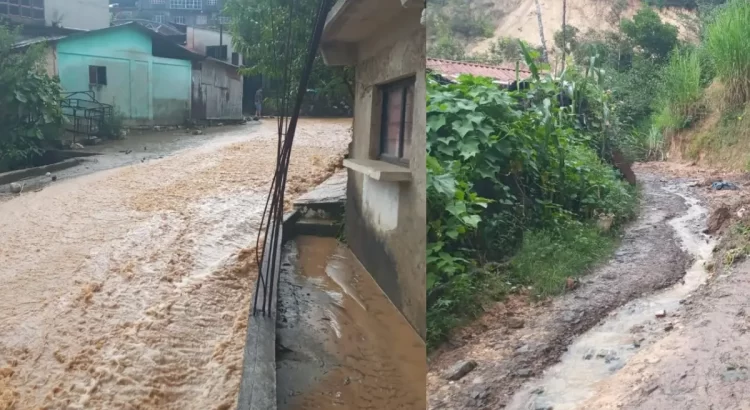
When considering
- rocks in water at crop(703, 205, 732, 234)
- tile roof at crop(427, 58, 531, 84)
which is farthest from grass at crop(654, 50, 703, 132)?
rocks in water at crop(703, 205, 732, 234)

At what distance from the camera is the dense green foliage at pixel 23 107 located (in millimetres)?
13352

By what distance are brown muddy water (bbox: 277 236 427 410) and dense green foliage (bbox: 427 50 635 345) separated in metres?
0.44

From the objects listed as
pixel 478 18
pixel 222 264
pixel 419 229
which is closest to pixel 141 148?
pixel 222 264

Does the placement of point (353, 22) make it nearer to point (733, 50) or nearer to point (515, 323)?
point (515, 323)

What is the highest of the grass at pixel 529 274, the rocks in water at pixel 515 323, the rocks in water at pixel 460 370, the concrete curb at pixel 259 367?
the grass at pixel 529 274

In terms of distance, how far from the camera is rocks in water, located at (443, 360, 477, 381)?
12.2 feet

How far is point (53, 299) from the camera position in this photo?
5.98 meters

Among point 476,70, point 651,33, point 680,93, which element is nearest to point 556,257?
point 476,70

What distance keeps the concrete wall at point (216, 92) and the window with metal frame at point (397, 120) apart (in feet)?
55.9

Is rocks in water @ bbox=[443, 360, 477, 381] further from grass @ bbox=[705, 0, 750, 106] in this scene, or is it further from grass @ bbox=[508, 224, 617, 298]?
grass @ bbox=[705, 0, 750, 106]

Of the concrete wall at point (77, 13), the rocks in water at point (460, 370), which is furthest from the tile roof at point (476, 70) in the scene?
the concrete wall at point (77, 13)

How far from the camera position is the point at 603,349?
3.82 m

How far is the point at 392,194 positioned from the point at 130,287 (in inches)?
118

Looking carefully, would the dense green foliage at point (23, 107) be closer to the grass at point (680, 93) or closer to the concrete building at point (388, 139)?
the concrete building at point (388, 139)
